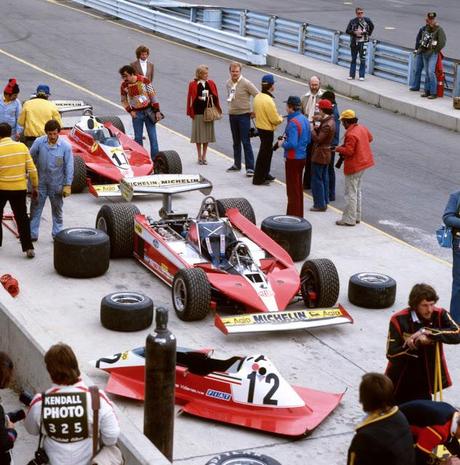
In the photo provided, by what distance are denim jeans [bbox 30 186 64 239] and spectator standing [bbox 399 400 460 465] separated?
24.8 feet

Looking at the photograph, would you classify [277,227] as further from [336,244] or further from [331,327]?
[331,327]

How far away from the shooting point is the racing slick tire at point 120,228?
1444 centimetres

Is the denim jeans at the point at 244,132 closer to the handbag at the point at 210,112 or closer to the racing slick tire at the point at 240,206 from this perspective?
the handbag at the point at 210,112

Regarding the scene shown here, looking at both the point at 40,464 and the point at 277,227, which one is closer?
the point at 40,464

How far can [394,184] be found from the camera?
772 inches

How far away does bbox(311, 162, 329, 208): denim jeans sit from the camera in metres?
17.2

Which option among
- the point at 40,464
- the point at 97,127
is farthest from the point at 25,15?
the point at 40,464

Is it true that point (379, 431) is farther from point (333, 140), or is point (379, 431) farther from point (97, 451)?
point (333, 140)

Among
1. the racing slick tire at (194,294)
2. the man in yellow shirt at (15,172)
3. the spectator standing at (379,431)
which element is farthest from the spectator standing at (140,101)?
the spectator standing at (379,431)

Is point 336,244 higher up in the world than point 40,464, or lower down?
lower down

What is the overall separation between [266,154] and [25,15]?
19.6 meters

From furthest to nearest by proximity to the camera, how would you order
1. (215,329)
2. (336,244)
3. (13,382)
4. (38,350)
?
1. (336,244)
2. (215,329)
3. (13,382)
4. (38,350)

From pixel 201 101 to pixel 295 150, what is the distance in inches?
125

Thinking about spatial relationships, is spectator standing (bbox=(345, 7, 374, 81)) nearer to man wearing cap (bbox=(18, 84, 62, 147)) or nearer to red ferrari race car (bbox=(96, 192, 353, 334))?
man wearing cap (bbox=(18, 84, 62, 147))
